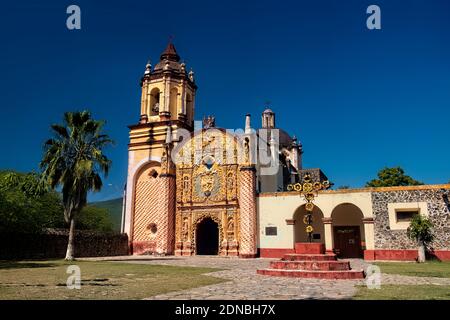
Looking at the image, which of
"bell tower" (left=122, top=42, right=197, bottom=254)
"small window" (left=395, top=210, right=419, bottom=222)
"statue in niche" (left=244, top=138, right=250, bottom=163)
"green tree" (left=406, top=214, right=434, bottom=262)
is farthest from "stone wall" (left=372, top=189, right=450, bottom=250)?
"bell tower" (left=122, top=42, right=197, bottom=254)

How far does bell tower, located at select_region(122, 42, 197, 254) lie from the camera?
28.9m

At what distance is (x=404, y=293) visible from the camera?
7922mm

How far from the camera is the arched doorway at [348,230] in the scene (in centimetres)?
2617

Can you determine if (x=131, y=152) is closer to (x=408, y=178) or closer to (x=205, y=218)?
(x=205, y=218)

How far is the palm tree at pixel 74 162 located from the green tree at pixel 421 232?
17.9 m

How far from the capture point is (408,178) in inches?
1539

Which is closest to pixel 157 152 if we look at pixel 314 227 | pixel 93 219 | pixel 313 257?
pixel 314 227

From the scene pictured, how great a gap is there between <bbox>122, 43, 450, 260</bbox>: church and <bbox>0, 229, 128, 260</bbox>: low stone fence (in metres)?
1.53

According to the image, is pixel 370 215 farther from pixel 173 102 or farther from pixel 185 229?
pixel 173 102

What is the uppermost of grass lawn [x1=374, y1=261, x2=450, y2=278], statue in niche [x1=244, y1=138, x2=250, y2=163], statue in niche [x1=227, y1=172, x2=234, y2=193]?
statue in niche [x1=244, y1=138, x2=250, y2=163]

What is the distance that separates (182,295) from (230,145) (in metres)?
21.6

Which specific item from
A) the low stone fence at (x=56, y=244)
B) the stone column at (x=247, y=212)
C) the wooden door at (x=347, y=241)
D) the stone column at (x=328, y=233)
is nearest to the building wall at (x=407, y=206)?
the stone column at (x=328, y=233)

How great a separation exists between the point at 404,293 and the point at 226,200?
19994 mm

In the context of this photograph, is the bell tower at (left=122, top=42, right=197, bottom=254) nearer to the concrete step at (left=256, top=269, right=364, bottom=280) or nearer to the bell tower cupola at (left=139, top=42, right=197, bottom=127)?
the bell tower cupola at (left=139, top=42, right=197, bottom=127)
